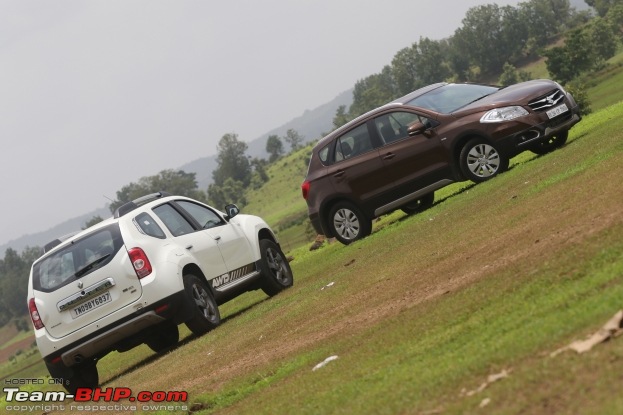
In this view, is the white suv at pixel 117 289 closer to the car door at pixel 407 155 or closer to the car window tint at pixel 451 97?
the car door at pixel 407 155

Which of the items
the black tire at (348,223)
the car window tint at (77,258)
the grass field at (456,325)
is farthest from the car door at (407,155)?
the car window tint at (77,258)

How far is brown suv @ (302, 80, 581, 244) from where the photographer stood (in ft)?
61.4

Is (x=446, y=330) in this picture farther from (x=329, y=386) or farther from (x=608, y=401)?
(x=608, y=401)

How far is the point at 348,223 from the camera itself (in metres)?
21.2

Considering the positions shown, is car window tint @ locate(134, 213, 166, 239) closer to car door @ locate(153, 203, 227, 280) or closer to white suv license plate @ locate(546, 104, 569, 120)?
car door @ locate(153, 203, 227, 280)

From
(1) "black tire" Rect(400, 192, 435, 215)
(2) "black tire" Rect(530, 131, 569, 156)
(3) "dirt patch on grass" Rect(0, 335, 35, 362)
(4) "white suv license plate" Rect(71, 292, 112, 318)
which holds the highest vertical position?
(4) "white suv license plate" Rect(71, 292, 112, 318)

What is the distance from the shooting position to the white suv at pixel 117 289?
1366 centimetres

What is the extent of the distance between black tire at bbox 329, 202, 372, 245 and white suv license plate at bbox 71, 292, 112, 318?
7.98 m

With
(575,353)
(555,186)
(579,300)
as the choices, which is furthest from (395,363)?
(555,186)

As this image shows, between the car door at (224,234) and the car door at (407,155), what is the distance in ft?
14.6

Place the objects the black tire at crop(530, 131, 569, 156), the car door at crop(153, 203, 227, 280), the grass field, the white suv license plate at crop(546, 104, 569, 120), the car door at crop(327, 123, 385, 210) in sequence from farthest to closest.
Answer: the black tire at crop(530, 131, 569, 156), the car door at crop(327, 123, 385, 210), the white suv license plate at crop(546, 104, 569, 120), the car door at crop(153, 203, 227, 280), the grass field

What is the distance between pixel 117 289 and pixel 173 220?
183 cm

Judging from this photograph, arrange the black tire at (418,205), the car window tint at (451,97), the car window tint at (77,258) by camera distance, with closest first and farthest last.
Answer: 1. the car window tint at (77,258)
2. the car window tint at (451,97)
3. the black tire at (418,205)

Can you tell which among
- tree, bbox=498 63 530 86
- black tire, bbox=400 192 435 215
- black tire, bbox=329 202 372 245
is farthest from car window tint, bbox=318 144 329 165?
tree, bbox=498 63 530 86
